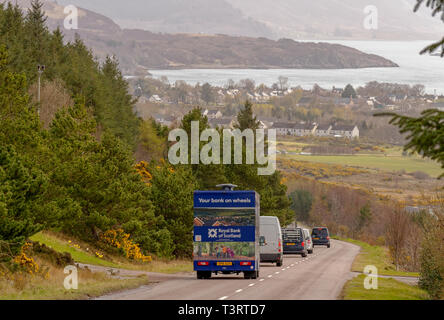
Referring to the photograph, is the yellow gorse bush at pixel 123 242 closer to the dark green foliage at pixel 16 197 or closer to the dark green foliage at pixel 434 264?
the dark green foliage at pixel 16 197

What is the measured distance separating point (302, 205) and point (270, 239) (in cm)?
12716

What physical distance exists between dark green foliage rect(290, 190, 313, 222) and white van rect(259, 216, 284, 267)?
412ft

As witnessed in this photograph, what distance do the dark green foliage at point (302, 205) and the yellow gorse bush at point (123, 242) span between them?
122 metres

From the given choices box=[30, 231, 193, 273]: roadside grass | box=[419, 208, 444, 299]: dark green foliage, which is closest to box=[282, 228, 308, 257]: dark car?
box=[30, 231, 193, 273]: roadside grass

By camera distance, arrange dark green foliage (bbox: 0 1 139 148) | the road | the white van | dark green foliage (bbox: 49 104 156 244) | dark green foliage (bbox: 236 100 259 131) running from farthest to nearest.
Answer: dark green foliage (bbox: 236 100 259 131) < dark green foliage (bbox: 0 1 139 148) < dark green foliage (bbox: 49 104 156 244) < the white van < the road

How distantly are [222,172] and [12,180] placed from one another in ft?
176

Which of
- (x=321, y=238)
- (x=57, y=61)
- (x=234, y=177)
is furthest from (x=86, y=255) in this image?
(x=321, y=238)

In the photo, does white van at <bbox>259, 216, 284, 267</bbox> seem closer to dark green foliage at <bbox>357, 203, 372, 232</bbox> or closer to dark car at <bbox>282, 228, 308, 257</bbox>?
dark car at <bbox>282, 228, 308, 257</bbox>

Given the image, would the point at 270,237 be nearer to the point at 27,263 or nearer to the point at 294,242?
the point at 294,242

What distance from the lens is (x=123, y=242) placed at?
51125mm

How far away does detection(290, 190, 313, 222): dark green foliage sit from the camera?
17238cm

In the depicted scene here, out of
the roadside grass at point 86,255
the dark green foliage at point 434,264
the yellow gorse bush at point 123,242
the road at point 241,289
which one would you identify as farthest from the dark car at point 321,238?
the road at point 241,289
